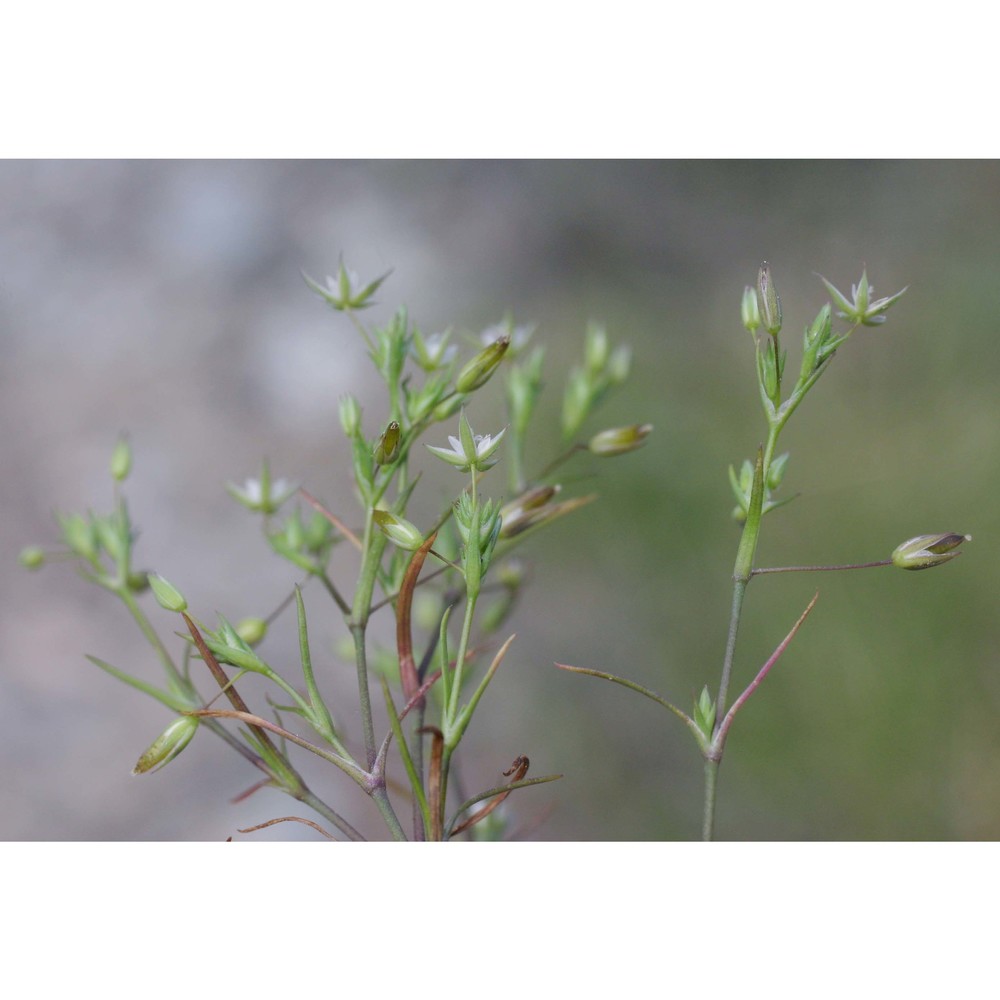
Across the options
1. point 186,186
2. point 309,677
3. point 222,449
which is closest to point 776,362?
point 309,677

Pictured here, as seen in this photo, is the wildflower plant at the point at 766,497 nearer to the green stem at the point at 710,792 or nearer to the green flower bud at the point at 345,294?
the green stem at the point at 710,792

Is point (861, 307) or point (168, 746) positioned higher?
point (861, 307)

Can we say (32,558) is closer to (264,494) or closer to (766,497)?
(264,494)

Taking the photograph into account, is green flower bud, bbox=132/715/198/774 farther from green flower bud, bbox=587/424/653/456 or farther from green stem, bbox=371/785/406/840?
green flower bud, bbox=587/424/653/456

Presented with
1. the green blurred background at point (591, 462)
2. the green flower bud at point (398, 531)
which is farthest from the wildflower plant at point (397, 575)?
the green blurred background at point (591, 462)

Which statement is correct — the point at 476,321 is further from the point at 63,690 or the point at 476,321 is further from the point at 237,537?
the point at 63,690

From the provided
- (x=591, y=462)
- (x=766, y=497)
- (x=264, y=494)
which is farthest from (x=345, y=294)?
(x=591, y=462)
